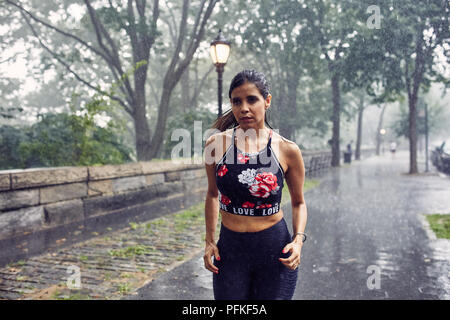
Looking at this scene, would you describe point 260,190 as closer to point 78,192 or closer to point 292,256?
point 292,256

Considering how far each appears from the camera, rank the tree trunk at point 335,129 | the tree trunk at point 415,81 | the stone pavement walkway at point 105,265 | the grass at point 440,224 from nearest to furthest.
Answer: the stone pavement walkway at point 105,265 → the grass at point 440,224 → the tree trunk at point 335,129 → the tree trunk at point 415,81

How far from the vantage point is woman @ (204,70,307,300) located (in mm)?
2094

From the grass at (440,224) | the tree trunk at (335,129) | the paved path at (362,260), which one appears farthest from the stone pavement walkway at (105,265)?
the tree trunk at (335,129)

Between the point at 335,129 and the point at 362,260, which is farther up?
the point at 335,129

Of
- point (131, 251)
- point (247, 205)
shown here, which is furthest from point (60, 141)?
point (247, 205)

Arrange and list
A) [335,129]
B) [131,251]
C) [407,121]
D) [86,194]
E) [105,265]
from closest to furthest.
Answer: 1. [105,265]
2. [131,251]
3. [86,194]
4. [335,129]
5. [407,121]

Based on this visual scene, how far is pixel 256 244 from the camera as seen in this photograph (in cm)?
222

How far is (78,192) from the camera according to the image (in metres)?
8.98

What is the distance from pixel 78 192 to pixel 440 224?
7.49 m

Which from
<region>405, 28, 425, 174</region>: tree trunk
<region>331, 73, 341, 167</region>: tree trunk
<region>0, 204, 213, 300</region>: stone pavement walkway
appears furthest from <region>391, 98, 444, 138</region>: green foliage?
<region>0, 204, 213, 300</region>: stone pavement walkway

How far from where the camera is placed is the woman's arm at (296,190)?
2152 millimetres

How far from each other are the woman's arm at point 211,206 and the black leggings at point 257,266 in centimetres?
6

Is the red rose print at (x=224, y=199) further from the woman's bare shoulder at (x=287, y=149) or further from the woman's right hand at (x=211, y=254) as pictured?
the woman's bare shoulder at (x=287, y=149)

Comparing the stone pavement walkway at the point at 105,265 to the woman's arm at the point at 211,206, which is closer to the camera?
the woman's arm at the point at 211,206
